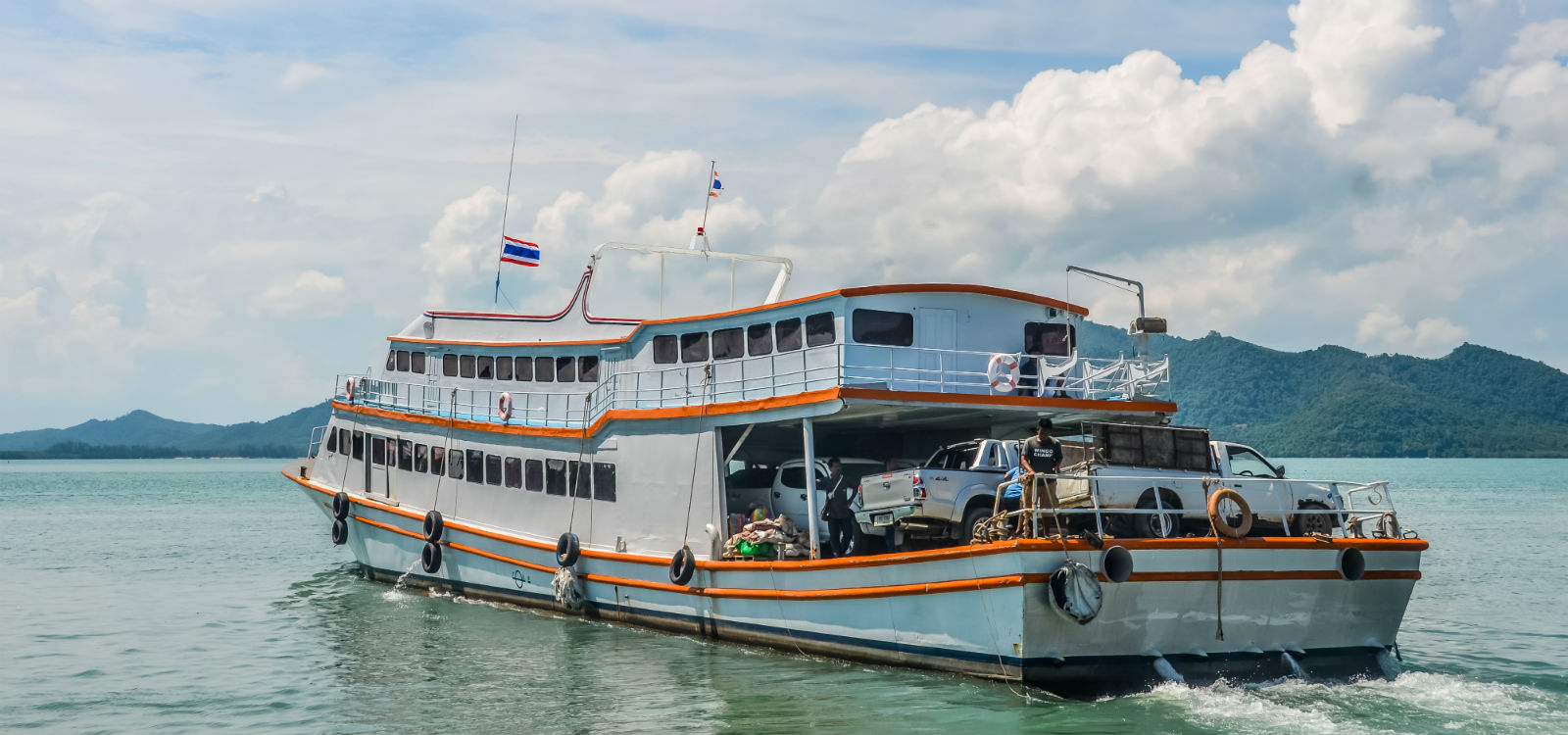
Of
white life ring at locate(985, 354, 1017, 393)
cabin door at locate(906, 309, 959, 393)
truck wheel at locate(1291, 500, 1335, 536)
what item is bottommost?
truck wheel at locate(1291, 500, 1335, 536)

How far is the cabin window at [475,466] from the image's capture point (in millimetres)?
22438

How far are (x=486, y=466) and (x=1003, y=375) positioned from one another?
10363 millimetres

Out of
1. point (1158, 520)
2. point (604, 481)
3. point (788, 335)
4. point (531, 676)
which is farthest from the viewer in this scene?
point (604, 481)

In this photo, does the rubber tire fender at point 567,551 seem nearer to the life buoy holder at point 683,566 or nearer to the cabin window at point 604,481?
the cabin window at point 604,481

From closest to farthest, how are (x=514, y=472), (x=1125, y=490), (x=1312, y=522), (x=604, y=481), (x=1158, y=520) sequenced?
(x=1125, y=490), (x=1158, y=520), (x=1312, y=522), (x=604, y=481), (x=514, y=472)

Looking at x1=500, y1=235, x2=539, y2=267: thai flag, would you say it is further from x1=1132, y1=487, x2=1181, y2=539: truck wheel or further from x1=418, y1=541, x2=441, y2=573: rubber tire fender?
x1=1132, y1=487, x2=1181, y2=539: truck wheel

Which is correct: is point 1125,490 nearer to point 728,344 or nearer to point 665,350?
point 728,344

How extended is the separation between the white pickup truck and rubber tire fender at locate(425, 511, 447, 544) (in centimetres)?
1021

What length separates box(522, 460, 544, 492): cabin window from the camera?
69.5 ft

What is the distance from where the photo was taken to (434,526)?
22625 millimetres

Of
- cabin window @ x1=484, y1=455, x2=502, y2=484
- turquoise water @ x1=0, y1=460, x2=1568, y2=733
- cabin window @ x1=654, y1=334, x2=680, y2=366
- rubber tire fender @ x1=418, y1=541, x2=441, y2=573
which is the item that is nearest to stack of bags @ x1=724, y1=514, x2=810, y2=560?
turquoise water @ x1=0, y1=460, x2=1568, y2=733

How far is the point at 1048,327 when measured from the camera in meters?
18.4

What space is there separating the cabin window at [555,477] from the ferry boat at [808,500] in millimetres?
43

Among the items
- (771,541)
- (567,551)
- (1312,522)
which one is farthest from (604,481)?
(1312,522)
